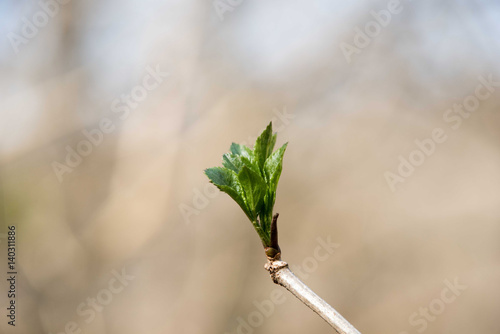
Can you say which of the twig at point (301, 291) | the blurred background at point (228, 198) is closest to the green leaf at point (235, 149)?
the twig at point (301, 291)

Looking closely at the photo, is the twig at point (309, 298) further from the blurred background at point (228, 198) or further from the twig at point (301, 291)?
the blurred background at point (228, 198)

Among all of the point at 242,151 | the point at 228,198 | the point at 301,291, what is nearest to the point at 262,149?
the point at 242,151

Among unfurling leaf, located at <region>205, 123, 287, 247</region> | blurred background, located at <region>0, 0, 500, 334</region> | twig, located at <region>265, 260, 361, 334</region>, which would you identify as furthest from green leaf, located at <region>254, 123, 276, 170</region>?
blurred background, located at <region>0, 0, 500, 334</region>

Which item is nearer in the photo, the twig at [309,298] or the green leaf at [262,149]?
the twig at [309,298]

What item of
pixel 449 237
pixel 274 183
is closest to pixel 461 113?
pixel 449 237

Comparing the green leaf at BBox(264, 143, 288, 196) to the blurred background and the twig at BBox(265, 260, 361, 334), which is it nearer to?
the twig at BBox(265, 260, 361, 334)

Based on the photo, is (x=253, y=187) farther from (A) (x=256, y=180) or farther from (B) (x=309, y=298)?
(B) (x=309, y=298)
